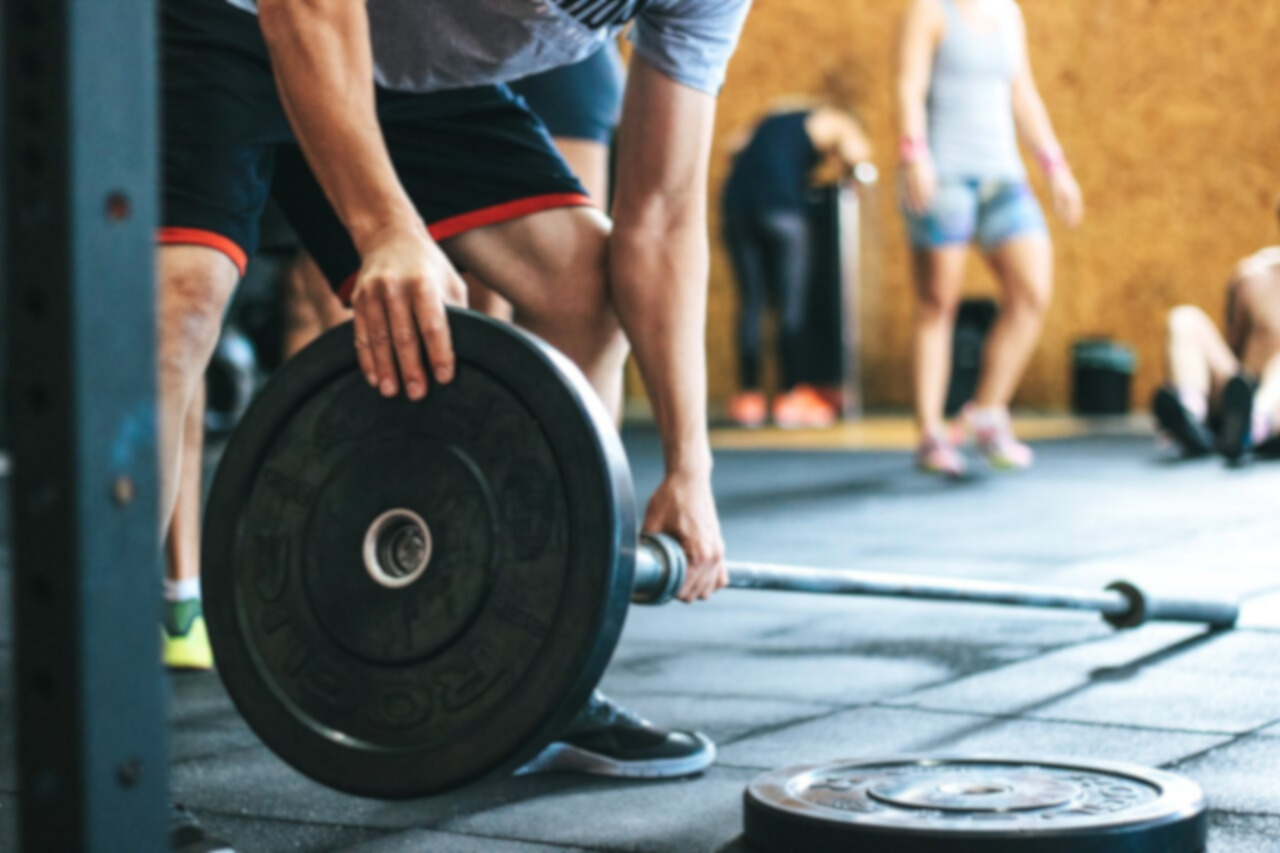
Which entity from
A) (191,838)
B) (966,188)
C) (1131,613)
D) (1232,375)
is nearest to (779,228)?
(1232,375)

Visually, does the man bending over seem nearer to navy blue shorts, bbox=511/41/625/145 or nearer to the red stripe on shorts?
the red stripe on shorts

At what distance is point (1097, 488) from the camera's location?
4.41 metres

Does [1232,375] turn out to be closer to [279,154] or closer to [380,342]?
[279,154]

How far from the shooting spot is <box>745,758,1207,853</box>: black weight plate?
1223mm

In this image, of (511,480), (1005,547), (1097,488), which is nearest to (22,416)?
(511,480)

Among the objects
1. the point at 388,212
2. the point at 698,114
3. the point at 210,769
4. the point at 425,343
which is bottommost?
the point at 210,769

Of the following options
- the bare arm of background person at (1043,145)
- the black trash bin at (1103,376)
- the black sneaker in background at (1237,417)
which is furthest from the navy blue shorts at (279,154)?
the black trash bin at (1103,376)

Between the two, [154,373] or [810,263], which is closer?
[154,373]

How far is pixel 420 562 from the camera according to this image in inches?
49.2

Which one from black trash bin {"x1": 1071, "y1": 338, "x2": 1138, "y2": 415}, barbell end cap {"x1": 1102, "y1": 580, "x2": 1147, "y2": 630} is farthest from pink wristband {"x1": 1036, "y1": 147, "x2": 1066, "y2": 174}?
barbell end cap {"x1": 1102, "y1": 580, "x2": 1147, "y2": 630}

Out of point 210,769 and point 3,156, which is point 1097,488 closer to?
point 210,769

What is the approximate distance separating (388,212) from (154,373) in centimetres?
56

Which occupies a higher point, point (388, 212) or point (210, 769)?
point (388, 212)

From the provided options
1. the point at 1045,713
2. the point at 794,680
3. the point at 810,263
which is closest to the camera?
the point at 1045,713
